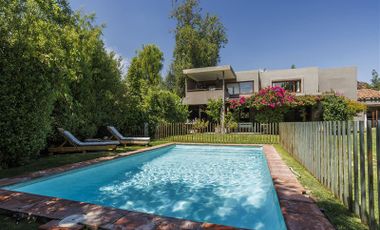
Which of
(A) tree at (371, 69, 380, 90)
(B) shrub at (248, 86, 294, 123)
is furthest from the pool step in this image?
(A) tree at (371, 69, 380, 90)

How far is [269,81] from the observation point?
2266 cm

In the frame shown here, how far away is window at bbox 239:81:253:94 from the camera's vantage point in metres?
22.8

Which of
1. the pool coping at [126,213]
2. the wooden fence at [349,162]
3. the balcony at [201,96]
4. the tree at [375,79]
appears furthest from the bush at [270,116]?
the tree at [375,79]

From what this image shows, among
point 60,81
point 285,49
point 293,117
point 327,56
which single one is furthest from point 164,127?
point 327,56

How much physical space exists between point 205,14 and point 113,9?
61.5 feet

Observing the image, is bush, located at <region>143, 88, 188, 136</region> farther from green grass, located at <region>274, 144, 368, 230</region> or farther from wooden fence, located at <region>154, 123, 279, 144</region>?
green grass, located at <region>274, 144, 368, 230</region>

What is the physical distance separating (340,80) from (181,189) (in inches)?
847

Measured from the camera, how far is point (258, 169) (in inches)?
308

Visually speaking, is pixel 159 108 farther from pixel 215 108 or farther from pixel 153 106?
pixel 215 108

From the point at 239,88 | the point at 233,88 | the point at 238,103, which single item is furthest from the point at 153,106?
the point at 239,88

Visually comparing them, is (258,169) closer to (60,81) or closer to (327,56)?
(60,81)

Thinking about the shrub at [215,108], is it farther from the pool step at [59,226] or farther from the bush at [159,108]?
the pool step at [59,226]

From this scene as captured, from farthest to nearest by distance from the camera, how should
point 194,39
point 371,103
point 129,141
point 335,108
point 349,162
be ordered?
point 194,39 < point 371,103 < point 335,108 < point 129,141 < point 349,162

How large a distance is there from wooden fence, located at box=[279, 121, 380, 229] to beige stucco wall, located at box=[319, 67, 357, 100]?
18.6 meters
